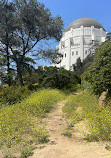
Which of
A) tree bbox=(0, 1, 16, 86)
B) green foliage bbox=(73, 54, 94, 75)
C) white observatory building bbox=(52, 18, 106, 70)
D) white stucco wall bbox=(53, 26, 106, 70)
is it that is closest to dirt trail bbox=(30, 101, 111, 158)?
tree bbox=(0, 1, 16, 86)

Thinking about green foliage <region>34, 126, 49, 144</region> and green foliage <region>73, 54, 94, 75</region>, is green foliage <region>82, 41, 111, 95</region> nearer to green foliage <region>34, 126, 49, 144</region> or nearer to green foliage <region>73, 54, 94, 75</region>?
green foliage <region>34, 126, 49, 144</region>

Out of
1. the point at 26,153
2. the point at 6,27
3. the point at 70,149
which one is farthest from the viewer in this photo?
the point at 6,27

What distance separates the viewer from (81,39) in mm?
40781

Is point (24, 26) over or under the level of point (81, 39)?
under

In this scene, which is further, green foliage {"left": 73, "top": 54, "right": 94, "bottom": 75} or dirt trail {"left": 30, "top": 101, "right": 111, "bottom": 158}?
green foliage {"left": 73, "top": 54, "right": 94, "bottom": 75}

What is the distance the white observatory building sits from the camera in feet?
133

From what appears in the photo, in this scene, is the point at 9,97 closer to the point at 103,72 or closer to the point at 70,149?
the point at 103,72

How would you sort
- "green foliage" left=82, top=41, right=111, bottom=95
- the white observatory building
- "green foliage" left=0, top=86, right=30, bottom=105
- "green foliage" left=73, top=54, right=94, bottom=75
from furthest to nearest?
the white observatory building → "green foliage" left=73, top=54, right=94, bottom=75 → "green foliage" left=0, top=86, right=30, bottom=105 → "green foliage" left=82, top=41, right=111, bottom=95

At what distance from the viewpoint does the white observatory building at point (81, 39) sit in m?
40.6

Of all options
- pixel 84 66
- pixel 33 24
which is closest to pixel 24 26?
pixel 33 24

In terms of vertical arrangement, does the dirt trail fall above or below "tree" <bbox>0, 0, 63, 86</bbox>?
below

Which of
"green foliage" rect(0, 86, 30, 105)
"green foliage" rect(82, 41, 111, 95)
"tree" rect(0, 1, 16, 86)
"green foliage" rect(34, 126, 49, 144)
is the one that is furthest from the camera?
"tree" rect(0, 1, 16, 86)

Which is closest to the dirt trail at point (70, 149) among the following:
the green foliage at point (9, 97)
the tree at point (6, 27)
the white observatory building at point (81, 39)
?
the green foliage at point (9, 97)

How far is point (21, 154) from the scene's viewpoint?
2.70 meters
